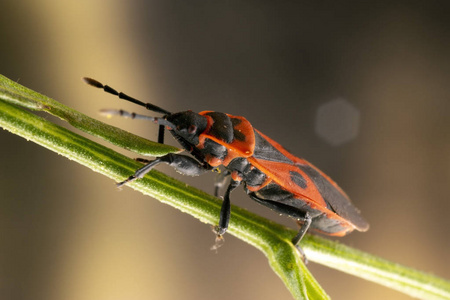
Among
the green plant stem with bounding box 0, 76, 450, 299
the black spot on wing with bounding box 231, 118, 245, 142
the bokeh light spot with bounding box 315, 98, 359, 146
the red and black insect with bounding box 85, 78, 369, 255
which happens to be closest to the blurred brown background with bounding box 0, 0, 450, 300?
the bokeh light spot with bounding box 315, 98, 359, 146

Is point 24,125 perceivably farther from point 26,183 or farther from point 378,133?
point 378,133

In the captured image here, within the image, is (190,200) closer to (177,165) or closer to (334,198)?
(177,165)

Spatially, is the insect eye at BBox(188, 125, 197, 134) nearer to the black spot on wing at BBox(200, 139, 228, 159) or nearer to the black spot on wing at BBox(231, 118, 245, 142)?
the black spot on wing at BBox(200, 139, 228, 159)

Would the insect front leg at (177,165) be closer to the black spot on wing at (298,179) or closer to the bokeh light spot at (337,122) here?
the black spot on wing at (298,179)

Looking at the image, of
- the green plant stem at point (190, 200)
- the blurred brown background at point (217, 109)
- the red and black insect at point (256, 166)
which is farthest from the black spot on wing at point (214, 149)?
the blurred brown background at point (217, 109)

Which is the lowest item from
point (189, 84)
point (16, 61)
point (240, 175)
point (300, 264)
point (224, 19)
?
point (300, 264)

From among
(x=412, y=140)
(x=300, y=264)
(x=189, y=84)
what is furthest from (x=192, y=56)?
(x=300, y=264)

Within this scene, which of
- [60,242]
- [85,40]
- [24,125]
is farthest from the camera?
[85,40]
